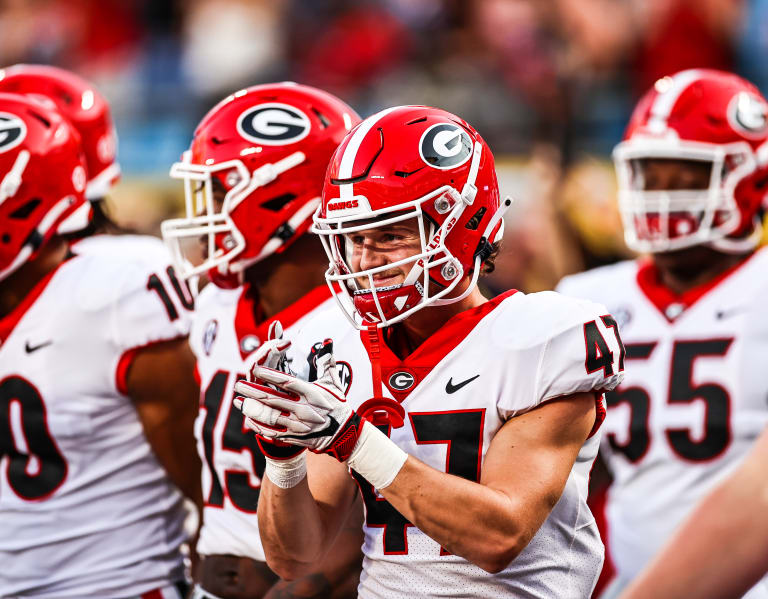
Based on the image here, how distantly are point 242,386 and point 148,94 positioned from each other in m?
6.84

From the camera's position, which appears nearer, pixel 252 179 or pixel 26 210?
pixel 252 179

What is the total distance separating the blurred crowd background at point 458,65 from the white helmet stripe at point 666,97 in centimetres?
150

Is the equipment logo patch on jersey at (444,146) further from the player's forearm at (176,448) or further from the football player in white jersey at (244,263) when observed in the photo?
the player's forearm at (176,448)

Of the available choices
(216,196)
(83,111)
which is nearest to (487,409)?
(216,196)

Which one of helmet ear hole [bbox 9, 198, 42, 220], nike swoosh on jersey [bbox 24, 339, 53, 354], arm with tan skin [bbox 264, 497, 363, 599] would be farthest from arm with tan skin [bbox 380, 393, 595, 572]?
helmet ear hole [bbox 9, 198, 42, 220]

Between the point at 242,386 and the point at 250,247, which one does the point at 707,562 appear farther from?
the point at 250,247

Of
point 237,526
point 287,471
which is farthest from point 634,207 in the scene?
point 287,471

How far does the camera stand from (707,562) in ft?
4.12

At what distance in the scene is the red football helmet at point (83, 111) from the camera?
4160 mm

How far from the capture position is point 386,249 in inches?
95.2

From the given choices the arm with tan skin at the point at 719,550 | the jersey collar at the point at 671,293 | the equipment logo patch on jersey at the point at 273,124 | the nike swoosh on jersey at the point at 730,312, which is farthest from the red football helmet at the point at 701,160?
the arm with tan skin at the point at 719,550

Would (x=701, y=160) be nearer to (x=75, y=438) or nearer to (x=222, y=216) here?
(x=222, y=216)

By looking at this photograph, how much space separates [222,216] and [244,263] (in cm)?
14

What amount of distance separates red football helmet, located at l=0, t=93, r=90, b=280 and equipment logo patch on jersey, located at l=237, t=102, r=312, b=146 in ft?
2.01
